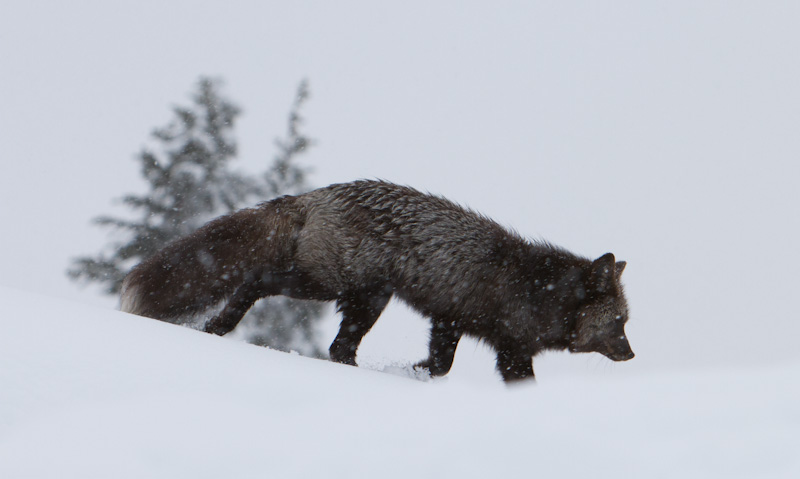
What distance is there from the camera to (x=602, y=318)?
779 centimetres

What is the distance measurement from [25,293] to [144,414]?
7.44ft

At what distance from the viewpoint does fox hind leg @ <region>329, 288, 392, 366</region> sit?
7.47 meters

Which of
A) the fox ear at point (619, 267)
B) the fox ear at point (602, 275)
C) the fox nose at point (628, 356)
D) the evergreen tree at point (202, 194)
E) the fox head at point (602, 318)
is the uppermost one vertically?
the evergreen tree at point (202, 194)

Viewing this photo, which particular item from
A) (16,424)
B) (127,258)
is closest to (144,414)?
(16,424)

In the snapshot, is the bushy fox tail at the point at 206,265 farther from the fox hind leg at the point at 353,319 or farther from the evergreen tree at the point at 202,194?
the evergreen tree at the point at 202,194

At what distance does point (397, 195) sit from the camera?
7.72 m

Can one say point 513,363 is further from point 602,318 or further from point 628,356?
point 628,356

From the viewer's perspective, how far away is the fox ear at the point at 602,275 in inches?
301

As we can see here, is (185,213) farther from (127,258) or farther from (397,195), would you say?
(397,195)

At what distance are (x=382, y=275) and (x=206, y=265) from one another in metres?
1.76

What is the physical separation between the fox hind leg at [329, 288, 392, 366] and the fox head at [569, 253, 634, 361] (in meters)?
2.12

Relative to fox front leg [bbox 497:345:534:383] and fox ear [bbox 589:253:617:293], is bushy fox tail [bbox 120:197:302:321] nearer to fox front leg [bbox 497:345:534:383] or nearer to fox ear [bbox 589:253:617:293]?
fox front leg [bbox 497:345:534:383]

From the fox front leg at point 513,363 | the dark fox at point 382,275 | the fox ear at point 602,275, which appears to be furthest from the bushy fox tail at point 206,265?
the fox ear at point 602,275

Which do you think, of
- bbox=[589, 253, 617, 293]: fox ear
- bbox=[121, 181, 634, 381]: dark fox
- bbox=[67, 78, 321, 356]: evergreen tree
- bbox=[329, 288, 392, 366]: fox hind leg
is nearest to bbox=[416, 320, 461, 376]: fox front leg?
bbox=[121, 181, 634, 381]: dark fox
